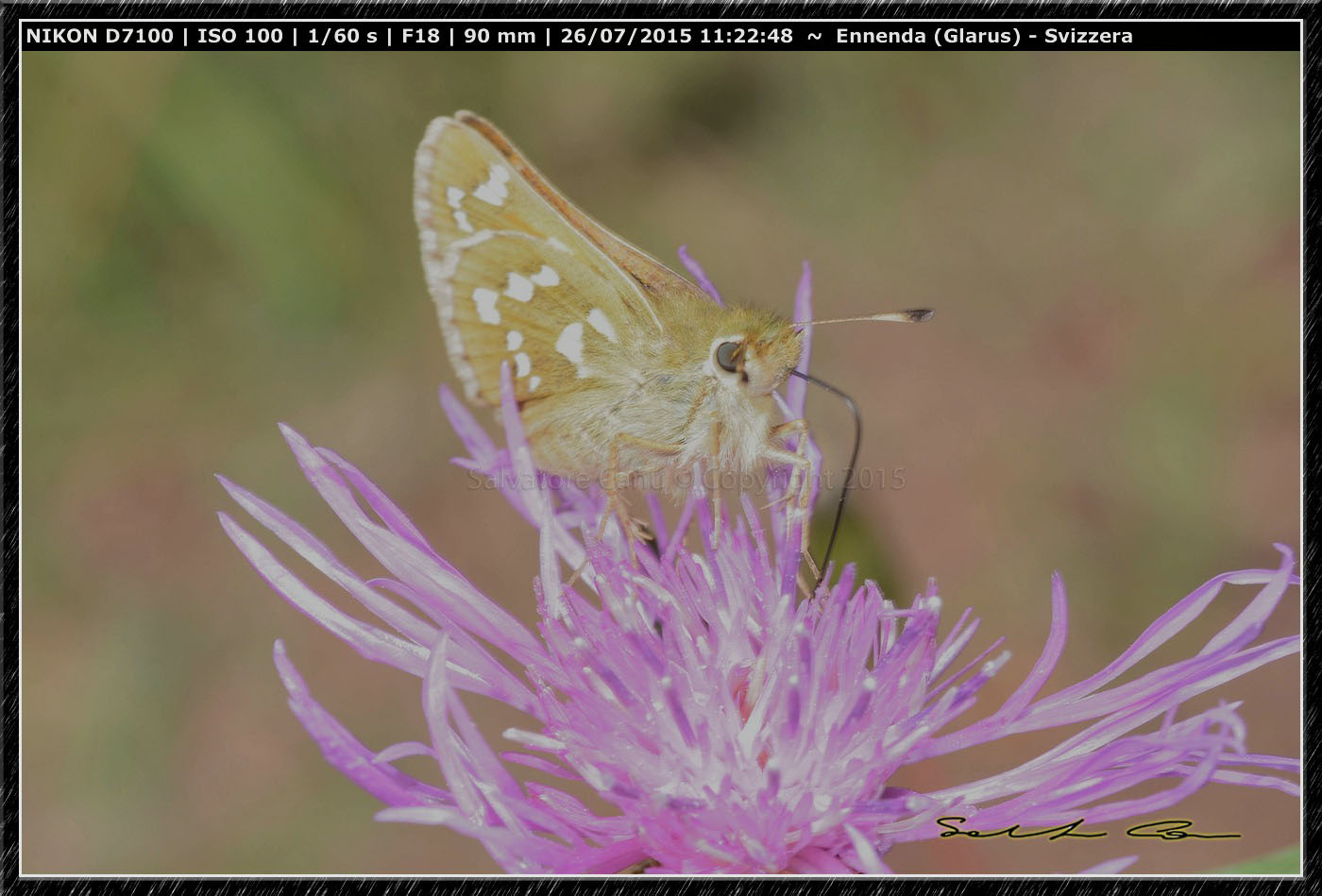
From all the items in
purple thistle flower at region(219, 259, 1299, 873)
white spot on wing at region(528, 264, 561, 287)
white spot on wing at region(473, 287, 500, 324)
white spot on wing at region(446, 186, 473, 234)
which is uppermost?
white spot on wing at region(446, 186, 473, 234)

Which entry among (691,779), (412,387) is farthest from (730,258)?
(691,779)

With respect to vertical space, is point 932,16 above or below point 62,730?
above

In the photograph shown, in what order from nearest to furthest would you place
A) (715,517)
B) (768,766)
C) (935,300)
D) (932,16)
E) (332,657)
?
1. (768,766)
2. (715,517)
3. (932,16)
4. (332,657)
5. (935,300)

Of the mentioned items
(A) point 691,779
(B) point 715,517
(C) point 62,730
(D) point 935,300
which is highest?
(D) point 935,300

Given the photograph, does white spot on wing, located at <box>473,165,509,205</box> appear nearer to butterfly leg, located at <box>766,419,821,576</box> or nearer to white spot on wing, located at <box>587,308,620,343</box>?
white spot on wing, located at <box>587,308,620,343</box>

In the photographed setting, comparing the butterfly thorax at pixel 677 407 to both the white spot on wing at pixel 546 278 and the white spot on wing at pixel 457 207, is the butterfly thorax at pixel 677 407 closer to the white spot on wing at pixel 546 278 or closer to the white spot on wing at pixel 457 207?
the white spot on wing at pixel 546 278

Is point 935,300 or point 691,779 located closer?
point 691,779

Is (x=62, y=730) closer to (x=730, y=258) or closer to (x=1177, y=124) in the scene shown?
(x=730, y=258)

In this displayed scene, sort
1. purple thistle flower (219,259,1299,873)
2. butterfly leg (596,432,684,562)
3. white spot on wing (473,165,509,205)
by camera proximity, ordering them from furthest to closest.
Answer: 1. white spot on wing (473,165,509,205)
2. butterfly leg (596,432,684,562)
3. purple thistle flower (219,259,1299,873)
